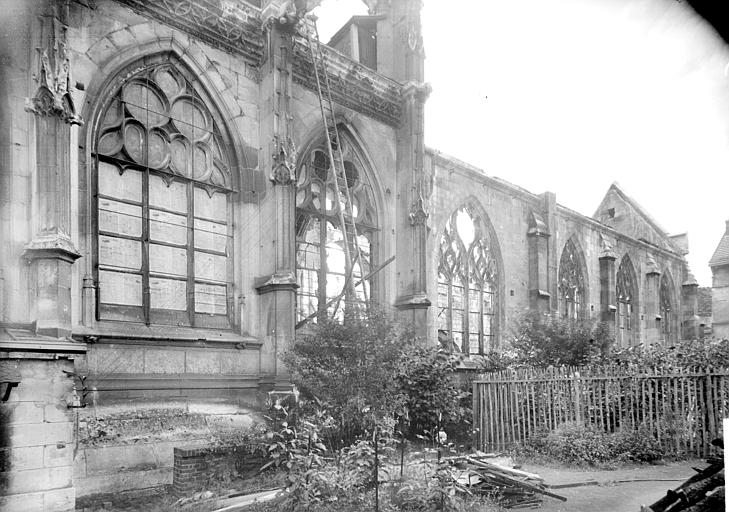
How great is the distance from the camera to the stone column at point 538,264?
20.2 metres

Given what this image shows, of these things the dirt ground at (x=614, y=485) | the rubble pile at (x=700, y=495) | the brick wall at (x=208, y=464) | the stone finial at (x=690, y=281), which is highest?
the stone finial at (x=690, y=281)

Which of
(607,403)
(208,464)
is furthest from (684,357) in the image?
(208,464)

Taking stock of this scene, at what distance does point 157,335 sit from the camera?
356 inches

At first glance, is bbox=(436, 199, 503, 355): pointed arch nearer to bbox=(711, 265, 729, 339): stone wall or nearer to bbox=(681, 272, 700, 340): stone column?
bbox=(711, 265, 729, 339): stone wall

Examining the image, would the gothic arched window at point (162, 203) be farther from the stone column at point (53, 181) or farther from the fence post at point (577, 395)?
the fence post at point (577, 395)

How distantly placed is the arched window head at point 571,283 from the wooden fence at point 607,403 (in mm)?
10621

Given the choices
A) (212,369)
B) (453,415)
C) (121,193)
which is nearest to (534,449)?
(453,415)

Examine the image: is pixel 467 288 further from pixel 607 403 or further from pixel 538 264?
pixel 607 403

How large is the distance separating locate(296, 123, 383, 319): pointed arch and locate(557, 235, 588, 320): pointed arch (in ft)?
37.5

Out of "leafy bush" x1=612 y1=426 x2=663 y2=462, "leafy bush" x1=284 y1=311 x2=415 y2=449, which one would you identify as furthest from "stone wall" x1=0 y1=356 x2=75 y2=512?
"leafy bush" x1=612 y1=426 x2=663 y2=462

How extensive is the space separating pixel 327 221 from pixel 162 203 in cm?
407

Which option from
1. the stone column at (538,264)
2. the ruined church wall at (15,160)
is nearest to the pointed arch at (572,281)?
the stone column at (538,264)

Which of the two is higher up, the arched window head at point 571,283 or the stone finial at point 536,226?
the stone finial at point 536,226

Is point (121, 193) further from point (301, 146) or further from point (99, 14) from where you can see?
point (301, 146)
